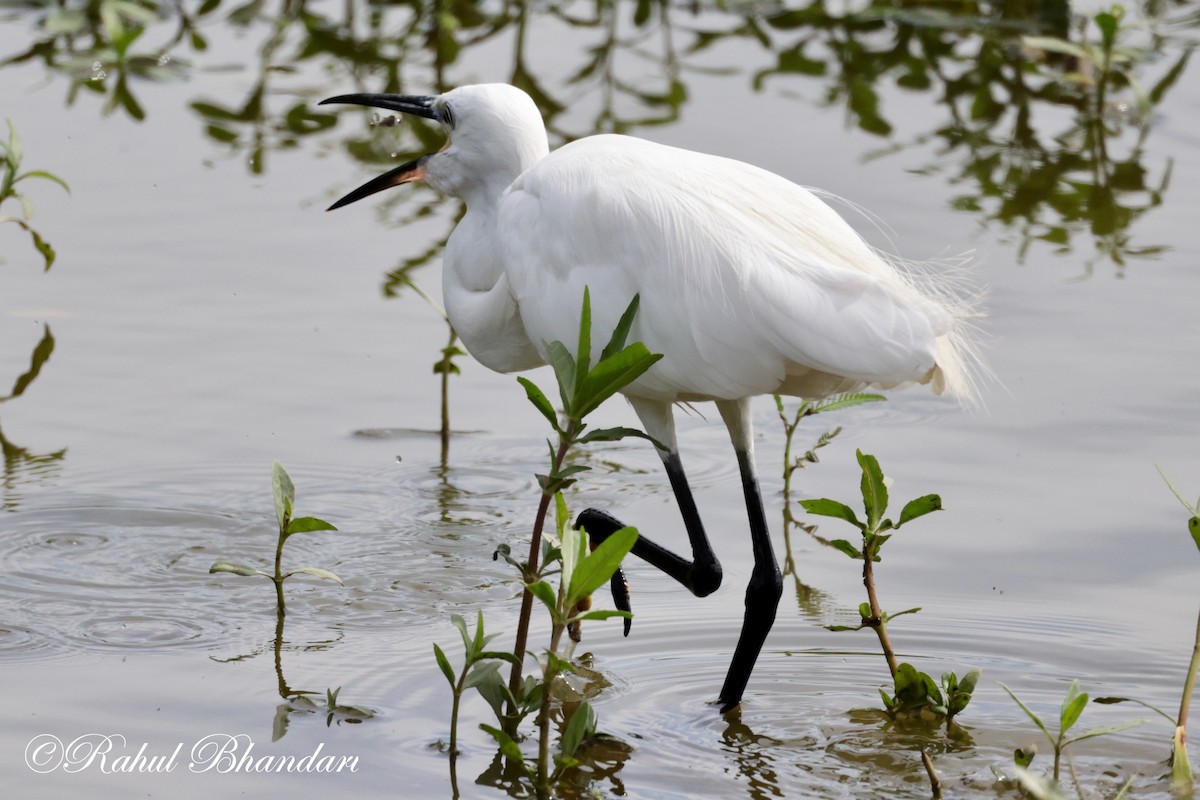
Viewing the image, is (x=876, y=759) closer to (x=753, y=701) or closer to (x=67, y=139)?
(x=753, y=701)

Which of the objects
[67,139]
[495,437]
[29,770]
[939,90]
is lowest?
[29,770]

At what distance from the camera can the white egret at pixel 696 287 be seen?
11.7 feet

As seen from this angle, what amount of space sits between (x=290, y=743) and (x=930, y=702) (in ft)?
4.26

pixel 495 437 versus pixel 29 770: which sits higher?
pixel 495 437

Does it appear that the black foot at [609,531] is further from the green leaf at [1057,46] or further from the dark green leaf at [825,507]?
the green leaf at [1057,46]

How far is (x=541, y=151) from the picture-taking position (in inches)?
168

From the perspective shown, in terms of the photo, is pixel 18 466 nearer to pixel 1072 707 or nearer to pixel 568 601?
pixel 568 601

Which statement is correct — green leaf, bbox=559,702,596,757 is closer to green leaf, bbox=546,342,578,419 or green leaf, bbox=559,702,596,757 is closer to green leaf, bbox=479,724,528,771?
green leaf, bbox=479,724,528,771

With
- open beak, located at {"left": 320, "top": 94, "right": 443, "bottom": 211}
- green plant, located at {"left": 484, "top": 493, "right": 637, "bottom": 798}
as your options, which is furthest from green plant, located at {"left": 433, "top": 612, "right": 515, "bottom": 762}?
open beak, located at {"left": 320, "top": 94, "right": 443, "bottom": 211}

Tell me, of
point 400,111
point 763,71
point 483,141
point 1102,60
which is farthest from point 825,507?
point 763,71

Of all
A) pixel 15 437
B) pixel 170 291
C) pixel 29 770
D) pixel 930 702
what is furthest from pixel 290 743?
pixel 170 291

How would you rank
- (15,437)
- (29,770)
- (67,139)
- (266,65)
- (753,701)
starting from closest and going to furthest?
1. (29,770)
2. (753,701)
3. (15,437)
4. (67,139)
5. (266,65)

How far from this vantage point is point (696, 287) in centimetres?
366

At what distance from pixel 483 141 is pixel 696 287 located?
837mm
